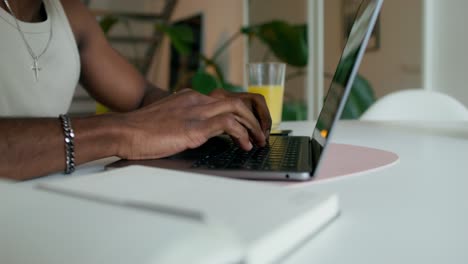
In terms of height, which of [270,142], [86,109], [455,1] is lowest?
[86,109]

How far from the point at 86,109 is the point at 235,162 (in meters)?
4.48

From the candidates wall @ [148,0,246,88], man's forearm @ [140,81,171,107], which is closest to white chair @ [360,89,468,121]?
man's forearm @ [140,81,171,107]

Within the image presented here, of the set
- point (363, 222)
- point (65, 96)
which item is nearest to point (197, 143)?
point (363, 222)

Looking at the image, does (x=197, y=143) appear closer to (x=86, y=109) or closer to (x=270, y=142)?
(x=270, y=142)

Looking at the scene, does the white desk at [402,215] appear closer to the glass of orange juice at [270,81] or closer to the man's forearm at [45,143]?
the man's forearm at [45,143]

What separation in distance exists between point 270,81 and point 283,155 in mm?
553

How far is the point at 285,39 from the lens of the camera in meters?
2.70

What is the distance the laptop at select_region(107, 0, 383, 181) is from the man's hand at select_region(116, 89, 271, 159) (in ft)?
0.06

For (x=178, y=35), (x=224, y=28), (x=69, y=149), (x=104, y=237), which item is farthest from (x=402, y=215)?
(x=224, y=28)

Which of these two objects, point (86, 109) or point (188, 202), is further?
point (86, 109)

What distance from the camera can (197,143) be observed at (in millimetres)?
614

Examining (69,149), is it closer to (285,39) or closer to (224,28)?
(285,39)

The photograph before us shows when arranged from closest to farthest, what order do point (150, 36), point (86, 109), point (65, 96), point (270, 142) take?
point (270, 142) → point (65, 96) → point (86, 109) → point (150, 36)

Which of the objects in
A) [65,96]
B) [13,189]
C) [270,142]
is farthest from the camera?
[65,96]
